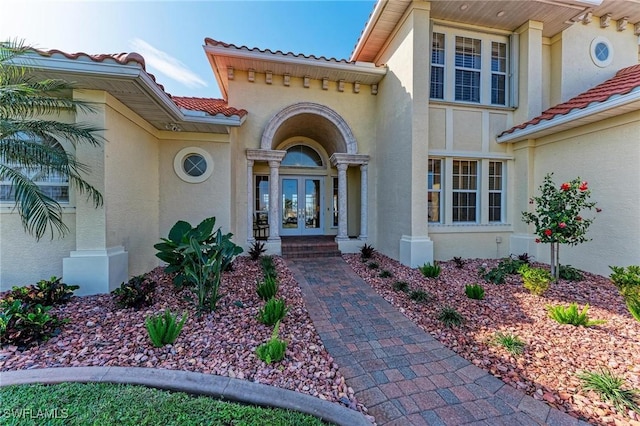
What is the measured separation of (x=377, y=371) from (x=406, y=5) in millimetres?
8377

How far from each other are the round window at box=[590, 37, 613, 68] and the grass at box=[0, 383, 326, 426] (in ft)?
41.1

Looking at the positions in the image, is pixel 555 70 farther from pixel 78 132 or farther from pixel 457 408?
pixel 78 132

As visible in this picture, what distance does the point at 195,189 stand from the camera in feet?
23.4

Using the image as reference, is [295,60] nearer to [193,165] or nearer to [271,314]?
[193,165]

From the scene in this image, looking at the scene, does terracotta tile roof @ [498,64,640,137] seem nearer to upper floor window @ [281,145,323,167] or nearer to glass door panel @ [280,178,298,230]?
upper floor window @ [281,145,323,167]

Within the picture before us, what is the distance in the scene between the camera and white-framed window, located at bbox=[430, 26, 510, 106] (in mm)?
7625

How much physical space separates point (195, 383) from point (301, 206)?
27.4ft

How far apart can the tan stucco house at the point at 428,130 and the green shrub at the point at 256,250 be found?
1.41ft

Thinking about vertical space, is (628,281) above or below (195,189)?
below

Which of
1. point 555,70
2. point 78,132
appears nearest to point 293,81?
point 78,132

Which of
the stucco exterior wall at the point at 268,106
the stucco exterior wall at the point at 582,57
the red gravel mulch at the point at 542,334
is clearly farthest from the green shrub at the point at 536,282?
the stucco exterior wall at the point at 582,57

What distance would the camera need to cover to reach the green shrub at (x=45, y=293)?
3.98 m

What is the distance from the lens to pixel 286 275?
6391 mm

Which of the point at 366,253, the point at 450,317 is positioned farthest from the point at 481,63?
the point at 450,317
